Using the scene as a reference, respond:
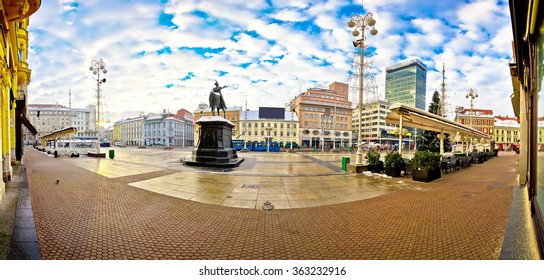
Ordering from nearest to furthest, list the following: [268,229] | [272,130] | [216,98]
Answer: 1. [268,229]
2. [216,98]
3. [272,130]

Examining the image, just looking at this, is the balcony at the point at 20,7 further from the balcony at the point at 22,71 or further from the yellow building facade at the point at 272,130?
the yellow building facade at the point at 272,130

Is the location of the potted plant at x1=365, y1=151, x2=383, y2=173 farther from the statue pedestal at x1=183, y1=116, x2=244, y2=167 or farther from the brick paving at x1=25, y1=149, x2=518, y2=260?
the statue pedestal at x1=183, y1=116, x2=244, y2=167

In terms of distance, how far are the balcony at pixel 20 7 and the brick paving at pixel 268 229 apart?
4.38 meters

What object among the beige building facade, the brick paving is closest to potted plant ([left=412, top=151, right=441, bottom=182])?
the brick paving

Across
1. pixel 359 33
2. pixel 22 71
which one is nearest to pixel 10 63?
pixel 22 71

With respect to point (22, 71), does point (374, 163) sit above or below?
below

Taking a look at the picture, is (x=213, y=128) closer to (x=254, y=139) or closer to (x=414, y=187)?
(x=414, y=187)

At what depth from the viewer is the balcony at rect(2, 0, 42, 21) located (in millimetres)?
4688

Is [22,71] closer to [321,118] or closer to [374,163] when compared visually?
[374,163]

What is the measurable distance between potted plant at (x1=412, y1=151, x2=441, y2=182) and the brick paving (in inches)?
108

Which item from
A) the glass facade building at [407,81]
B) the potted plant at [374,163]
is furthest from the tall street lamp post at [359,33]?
the glass facade building at [407,81]

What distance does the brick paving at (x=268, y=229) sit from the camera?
3100 millimetres

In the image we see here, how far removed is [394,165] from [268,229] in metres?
8.30

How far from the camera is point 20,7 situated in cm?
482
